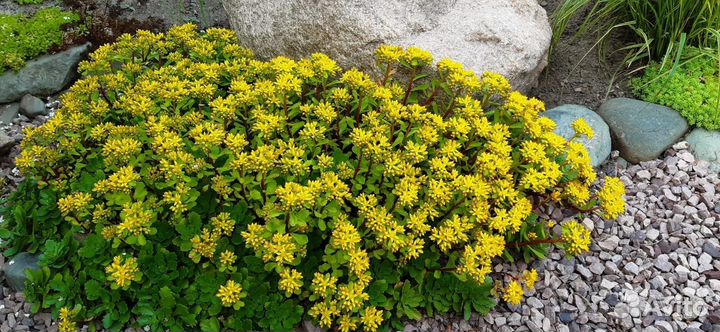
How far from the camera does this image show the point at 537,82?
4.38m

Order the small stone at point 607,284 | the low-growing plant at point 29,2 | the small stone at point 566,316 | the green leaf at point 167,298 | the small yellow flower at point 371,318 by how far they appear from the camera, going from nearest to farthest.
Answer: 1. the small yellow flower at point 371,318
2. the green leaf at point 167,298
3. the small stone at point 566,316
4. the small stone at point 607,284
5. the low-growing plant at point 29,2

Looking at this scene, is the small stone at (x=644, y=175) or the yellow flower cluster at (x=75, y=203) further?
the small stone at (x=644, y=175)

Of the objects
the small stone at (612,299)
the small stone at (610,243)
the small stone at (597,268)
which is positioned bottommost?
the small stone at (612,299)

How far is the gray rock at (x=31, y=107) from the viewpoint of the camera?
4.52 meters

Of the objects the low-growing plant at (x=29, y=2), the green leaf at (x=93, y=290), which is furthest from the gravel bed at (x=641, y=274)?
the low-growing plant at (x=29, y=2)

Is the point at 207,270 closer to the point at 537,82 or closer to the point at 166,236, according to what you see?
the point at 166,236

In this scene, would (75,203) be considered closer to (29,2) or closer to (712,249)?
(29,2)

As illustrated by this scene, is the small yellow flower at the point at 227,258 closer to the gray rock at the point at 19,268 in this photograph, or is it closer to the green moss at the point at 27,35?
the gray rock at the point at 19,268

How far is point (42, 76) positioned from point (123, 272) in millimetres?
2531

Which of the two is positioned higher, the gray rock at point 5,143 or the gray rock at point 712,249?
Answer: the gray rock at point 5,143

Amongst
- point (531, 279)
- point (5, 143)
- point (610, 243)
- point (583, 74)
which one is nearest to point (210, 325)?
point (531, 279)

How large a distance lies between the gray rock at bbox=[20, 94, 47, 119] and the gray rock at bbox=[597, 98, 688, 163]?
4.28 metres

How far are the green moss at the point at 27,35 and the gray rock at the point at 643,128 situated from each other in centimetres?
441

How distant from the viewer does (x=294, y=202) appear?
2.74 m
